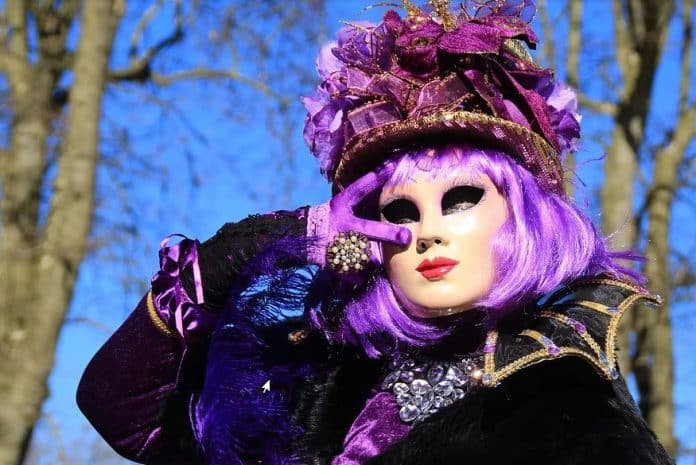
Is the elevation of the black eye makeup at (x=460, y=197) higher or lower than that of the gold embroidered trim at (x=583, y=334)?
higher

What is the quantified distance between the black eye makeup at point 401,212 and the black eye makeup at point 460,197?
0.21 ft

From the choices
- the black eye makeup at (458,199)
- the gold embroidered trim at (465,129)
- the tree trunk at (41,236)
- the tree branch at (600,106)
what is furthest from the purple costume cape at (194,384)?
the tree branch at (600,106)

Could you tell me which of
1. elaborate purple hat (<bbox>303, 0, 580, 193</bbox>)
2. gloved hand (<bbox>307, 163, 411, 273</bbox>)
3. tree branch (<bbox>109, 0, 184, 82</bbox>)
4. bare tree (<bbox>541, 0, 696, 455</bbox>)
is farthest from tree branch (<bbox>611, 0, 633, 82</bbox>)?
gloved hand (<bbox>307, 163, 411, 273</bbox>)

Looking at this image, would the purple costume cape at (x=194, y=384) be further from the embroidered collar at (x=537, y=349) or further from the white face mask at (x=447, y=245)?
the white face mask at (x=447, y=245)

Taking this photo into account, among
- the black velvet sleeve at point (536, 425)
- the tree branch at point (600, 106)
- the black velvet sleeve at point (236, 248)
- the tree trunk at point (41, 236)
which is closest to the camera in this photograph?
the black velvet sleeve at point (536, 425)

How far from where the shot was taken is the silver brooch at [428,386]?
2078 mm

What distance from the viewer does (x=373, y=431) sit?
83.9 inches

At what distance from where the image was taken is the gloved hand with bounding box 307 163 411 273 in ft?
6.82

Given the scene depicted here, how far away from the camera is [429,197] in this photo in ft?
6.89

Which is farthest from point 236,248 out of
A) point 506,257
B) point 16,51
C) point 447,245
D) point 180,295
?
point 16,51

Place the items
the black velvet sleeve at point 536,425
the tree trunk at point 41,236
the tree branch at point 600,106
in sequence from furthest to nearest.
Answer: the tree branch at point 600,106 < the tree trunk at point 41,236 < the black velvet sleeve at point 536,425

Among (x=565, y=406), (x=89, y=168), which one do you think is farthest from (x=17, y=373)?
(x=565, y=406)

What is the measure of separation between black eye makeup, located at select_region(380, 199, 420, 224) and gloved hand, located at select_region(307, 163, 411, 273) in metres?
0.05

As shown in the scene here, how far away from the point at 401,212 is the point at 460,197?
0.14 meters
